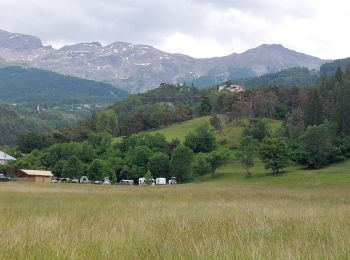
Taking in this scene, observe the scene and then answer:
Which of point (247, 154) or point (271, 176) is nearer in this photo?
point (271, 176)

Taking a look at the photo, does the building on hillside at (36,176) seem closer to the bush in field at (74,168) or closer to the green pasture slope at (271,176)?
the bush in field at (74,168)

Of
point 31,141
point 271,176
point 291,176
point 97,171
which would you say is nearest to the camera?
point 291,176

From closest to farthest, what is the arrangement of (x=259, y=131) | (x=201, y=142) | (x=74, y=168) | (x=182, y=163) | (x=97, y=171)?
(x=97, y=171) < (x=182, y=163) < (x=74, y=168) < (x=259, y=131) < (x=201, y=142)

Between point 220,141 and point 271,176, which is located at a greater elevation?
point 220,141

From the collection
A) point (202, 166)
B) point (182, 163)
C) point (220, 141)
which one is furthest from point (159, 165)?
point (220, 141)

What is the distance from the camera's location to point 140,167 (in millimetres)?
108062

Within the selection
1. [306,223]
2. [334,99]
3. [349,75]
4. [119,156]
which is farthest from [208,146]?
[306,223]

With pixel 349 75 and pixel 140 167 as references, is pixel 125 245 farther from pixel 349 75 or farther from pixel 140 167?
pixel 349 75

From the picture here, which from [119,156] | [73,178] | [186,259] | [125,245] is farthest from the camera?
[119,156]

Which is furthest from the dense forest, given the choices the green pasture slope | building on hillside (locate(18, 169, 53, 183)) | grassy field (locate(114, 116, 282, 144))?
building on hillside (locate(18, 169, 53, 183))

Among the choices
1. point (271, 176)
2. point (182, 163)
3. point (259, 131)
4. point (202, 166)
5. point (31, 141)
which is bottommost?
point (271, 176)

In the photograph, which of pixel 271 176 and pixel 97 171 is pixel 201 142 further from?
pixel 271 176

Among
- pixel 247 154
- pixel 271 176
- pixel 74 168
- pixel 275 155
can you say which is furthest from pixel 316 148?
pixel 74 168

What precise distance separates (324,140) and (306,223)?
82786 millimetres
